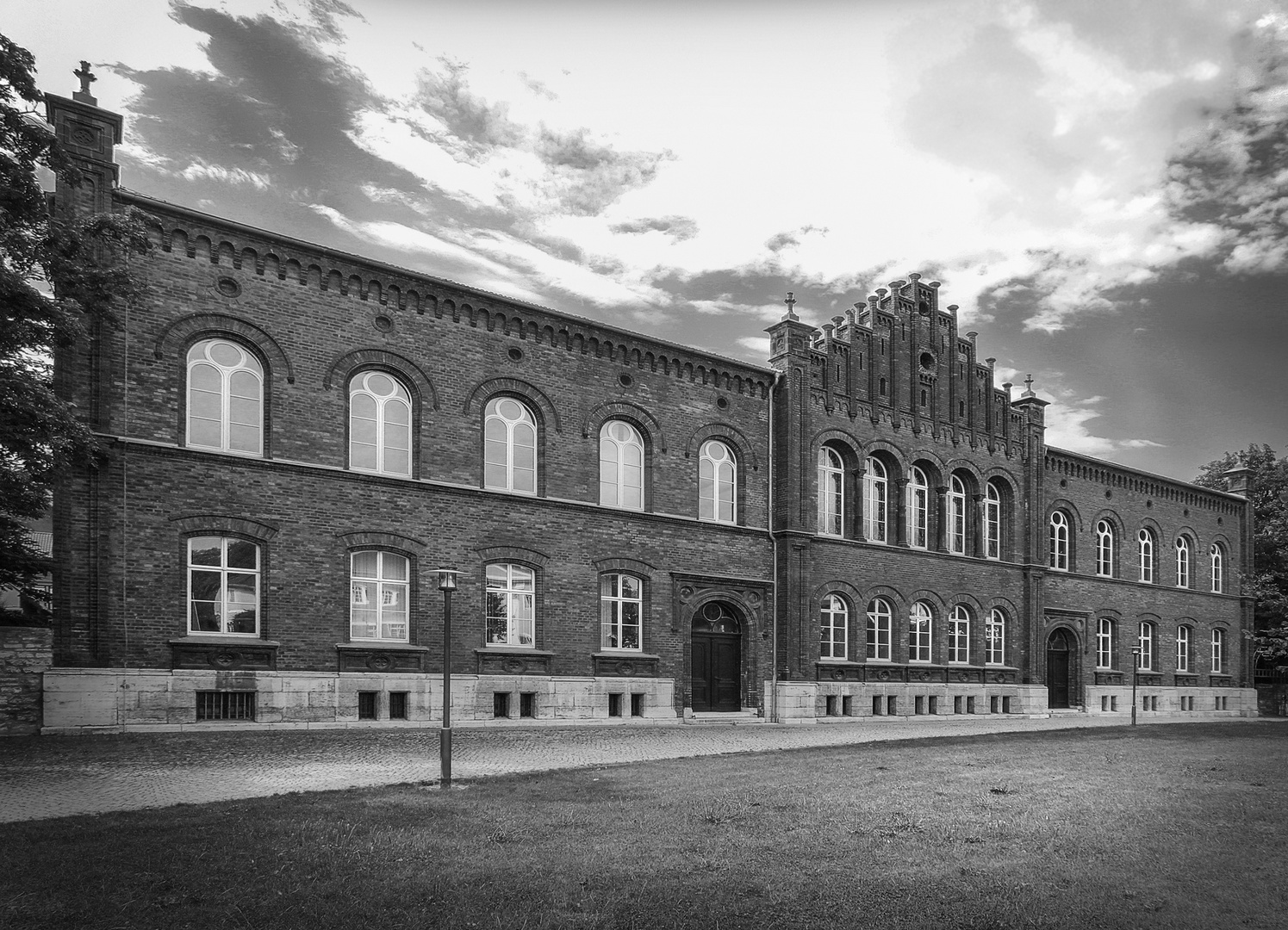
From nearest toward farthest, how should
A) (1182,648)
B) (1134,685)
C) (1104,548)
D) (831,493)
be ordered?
(831,493)
(1134,685)
(1104,548)
(1182,648)

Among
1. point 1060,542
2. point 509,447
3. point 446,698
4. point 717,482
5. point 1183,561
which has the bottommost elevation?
point 446,698

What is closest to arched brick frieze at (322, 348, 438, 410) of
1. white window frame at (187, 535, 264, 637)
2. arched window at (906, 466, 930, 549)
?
white window frame at (187, 535, 264, 637)

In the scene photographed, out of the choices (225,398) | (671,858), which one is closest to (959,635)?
(225,398)

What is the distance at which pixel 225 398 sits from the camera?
1956 cm

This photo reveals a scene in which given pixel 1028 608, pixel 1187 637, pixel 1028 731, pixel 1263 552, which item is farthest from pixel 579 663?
pixel 1263 552

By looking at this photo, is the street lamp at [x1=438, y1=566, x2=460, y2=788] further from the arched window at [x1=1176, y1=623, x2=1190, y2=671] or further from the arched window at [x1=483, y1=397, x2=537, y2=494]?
the arched window at [x1=1176, y1=623, x2=1190, y2=671]

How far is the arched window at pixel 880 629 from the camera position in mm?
29953

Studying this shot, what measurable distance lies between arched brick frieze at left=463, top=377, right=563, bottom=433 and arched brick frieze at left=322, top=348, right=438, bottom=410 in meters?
0.98

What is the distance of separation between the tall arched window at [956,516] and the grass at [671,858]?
1931 centimetres

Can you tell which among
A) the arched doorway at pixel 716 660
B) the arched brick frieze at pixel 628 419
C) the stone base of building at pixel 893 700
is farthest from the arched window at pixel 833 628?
the arched brick frieze at pixel 628 419

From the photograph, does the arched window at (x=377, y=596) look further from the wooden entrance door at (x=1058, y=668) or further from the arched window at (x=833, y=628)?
the wooden entrance door at (x=1058, y=668)

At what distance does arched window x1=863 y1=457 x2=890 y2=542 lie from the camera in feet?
99.5

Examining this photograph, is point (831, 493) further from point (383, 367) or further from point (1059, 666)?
point (383, 367)

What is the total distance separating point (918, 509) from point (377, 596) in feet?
60.5
